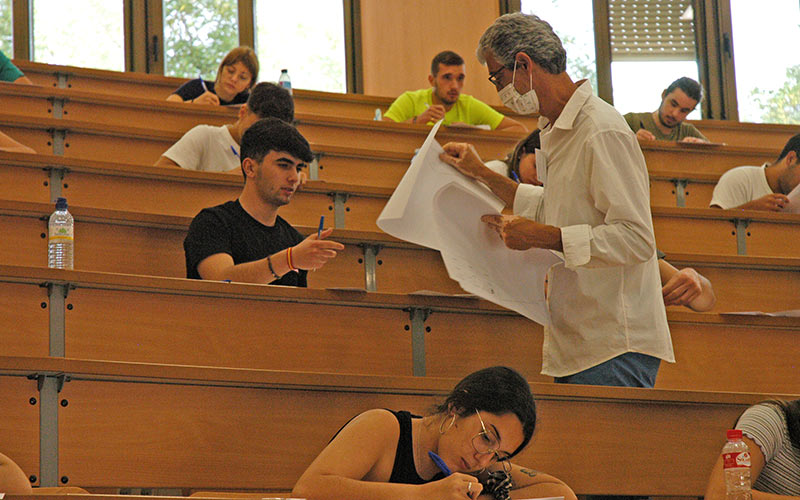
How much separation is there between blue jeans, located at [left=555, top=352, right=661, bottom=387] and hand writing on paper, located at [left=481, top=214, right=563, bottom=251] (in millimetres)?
259

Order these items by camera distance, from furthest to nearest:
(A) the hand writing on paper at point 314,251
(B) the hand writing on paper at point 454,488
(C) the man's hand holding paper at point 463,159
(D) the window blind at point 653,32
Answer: (D) the window blind at point 653,32 → (A) the hand writing on paper at point 314,251 → (C) the man's hand holding paper at point 463,159 → (B) the hand writing on paper at point 454,488

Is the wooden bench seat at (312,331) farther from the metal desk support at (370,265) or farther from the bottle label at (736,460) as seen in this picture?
the bottle label at (736,460)

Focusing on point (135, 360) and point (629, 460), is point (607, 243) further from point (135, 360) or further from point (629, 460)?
point (135, 360)

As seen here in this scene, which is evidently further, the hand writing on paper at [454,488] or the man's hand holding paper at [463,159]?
the man's hand holding paper at [463,159]

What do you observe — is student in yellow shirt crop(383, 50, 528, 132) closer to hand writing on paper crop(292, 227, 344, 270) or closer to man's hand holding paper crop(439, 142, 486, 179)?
hand writing on paper crop(292, 227, 344, 270)

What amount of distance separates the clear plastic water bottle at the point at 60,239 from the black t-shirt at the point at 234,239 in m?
0.27

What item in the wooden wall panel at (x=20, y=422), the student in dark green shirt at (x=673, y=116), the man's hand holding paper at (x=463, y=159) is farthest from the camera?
the student in dark green shirt at (x=673, y=116)

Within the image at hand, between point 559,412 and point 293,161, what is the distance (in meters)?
1.03

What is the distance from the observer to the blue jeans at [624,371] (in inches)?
77.9

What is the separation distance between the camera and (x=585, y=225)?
188cm

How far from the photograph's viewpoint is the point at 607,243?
1.86 metres

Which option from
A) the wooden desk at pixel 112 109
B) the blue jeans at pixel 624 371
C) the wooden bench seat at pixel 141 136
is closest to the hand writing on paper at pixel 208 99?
the wooden desk at pixel 112 109

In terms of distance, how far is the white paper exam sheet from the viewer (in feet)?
6.70

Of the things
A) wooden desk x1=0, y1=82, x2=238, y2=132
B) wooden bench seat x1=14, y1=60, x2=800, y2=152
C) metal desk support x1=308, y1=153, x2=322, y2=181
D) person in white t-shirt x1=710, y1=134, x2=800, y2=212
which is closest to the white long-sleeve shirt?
metal desk support x1=308, y1=153, x2=322, y2=181
